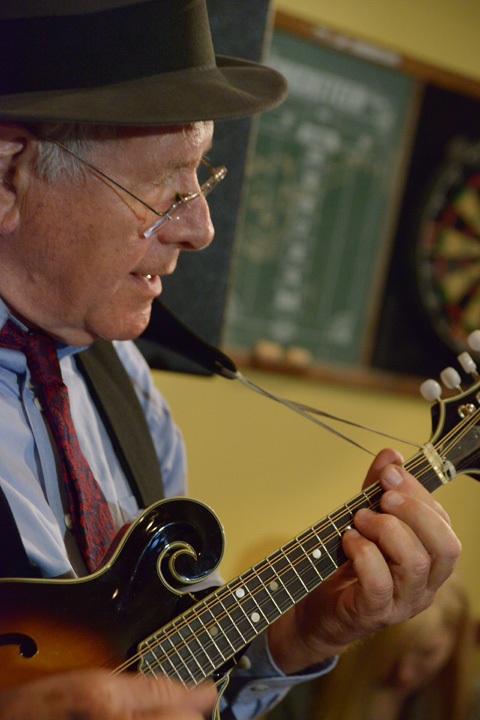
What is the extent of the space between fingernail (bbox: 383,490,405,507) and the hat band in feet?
1.90

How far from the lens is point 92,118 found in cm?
75

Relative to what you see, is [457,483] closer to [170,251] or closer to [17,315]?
[170,251]

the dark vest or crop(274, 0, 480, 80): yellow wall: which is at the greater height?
crop(274, 0, 480, 80): yellow wall

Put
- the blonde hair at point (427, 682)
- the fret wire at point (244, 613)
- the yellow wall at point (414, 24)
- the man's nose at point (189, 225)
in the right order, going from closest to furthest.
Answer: the fret wire at point (244, 613)
the man's nose at point (189, 225)
the blonde hair at point (427, 682)
the yellow wall at point (414, 24)

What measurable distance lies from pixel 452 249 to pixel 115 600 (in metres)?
2.06

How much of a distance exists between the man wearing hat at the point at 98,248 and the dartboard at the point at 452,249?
5.17ft

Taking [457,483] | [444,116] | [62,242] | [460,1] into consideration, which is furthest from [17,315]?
[460,1]

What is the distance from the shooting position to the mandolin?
2.27 ft

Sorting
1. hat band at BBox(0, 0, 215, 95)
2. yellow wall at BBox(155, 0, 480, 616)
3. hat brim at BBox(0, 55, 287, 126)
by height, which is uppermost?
hat band at BBox(0, 0, 215, 95)

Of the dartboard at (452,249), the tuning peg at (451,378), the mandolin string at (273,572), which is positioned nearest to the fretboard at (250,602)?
the mandolin string at (273,572)

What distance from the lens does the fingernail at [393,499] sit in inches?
33.6

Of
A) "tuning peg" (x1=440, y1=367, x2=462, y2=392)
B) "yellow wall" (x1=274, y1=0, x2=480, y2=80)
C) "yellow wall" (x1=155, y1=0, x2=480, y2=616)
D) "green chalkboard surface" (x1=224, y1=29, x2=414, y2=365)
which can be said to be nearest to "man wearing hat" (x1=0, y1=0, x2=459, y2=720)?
"tuning peg" (x1=440, y1=367, x2=462, y2=392)

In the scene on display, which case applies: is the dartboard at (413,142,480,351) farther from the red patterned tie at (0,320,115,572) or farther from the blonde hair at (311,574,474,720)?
the red patterned tie at (0,320,115,572)

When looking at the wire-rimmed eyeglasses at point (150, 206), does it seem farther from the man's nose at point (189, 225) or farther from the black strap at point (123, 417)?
the black strap at point (123, 417)
